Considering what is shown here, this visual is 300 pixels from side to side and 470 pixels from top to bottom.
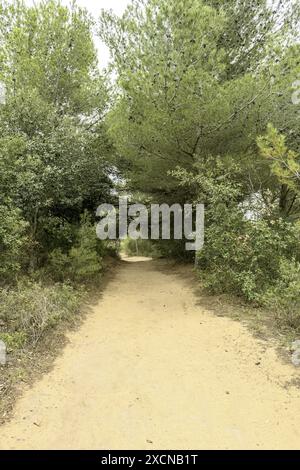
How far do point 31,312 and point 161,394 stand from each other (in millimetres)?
2650

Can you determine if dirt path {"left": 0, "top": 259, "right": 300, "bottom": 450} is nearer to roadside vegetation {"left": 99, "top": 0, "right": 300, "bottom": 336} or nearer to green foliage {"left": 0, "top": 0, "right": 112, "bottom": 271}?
roadside vegetation {"left": 99, "top": 0, "right": 300, "bottom": 336}

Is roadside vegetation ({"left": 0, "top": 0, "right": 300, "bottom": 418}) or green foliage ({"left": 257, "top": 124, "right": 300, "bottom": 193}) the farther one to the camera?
roadside vegetation ({"left": 0, "top": 0, "right": 300, "bottom": 418})

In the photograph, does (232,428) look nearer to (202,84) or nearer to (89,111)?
(202,84)

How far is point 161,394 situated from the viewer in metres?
3.80

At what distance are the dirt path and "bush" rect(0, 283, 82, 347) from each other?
524 mm

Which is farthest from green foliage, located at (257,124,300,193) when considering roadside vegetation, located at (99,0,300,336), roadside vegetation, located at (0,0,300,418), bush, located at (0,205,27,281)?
bush, located at (0,205,27,281)

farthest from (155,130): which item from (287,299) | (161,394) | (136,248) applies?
(136,248)

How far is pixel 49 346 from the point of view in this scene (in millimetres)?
4871

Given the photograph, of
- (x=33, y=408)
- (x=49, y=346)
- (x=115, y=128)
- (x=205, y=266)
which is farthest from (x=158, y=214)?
(x=33, y=408)

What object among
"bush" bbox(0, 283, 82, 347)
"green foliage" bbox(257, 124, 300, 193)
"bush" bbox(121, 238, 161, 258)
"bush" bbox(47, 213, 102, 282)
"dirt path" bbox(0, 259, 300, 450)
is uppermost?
"green foliage" bbox(257, 124, 300, 193)

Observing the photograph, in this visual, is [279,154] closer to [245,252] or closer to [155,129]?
[245,252]

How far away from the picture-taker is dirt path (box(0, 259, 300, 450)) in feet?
10.1

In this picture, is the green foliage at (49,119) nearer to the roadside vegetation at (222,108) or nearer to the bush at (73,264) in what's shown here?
the bush at (73,264)
